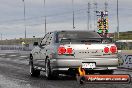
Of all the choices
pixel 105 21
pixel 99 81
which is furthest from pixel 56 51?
pixel 105 21

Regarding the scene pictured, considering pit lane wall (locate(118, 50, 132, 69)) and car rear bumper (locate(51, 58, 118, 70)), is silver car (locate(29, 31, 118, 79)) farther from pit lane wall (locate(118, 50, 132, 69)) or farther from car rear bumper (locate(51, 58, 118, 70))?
pit lane wall (locate(118, 50, 132, 69))

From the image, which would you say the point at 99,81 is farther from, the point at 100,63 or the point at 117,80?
the point at 100,63

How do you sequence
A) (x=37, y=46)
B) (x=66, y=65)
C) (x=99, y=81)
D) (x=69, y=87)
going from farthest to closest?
(x=37, y=46) < (x=66, y=65) < (x=69, y=87) < (x=99, y=81)

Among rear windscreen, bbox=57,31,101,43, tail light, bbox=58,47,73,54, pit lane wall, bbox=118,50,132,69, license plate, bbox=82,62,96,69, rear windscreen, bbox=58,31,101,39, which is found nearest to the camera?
license plate, bbox=82,62,96,69

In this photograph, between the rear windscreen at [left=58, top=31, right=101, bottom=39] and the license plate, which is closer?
the license plate

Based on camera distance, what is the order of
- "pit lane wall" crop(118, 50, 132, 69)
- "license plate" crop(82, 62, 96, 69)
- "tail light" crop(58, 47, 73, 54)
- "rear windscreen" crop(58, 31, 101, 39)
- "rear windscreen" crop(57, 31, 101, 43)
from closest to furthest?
1. "license plate" crop(82, 62, 96, 69)
2. "tail light" crop(58, 47, 73, 54)
3. "rear windscreen" crop(57, 31, 101, 43)
4. "rear windscreen" crop(58, 31, 101, 39)
5. "pit lane wall" crop(118, 50, 132, 69)

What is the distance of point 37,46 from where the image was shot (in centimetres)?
1688

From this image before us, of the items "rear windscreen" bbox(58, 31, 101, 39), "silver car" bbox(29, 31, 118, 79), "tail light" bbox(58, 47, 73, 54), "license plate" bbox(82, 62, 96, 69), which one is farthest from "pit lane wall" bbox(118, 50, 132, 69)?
"tail light" bbox(58, 47, 73, 54)

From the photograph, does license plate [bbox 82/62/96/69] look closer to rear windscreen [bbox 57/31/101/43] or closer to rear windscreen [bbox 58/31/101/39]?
rear windscreen [bbox 57/31/101/43]

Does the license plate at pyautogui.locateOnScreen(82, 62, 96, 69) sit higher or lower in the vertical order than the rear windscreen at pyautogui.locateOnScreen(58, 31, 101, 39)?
lower

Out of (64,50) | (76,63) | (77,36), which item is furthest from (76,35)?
(76,63)

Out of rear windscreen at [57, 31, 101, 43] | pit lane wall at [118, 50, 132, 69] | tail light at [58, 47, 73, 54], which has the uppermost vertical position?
rear windscreen at [57, 31, 101, 43]

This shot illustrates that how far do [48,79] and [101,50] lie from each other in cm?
201

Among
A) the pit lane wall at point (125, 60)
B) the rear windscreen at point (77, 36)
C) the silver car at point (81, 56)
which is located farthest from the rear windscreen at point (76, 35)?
the pit lane wall at point (125, 60)
